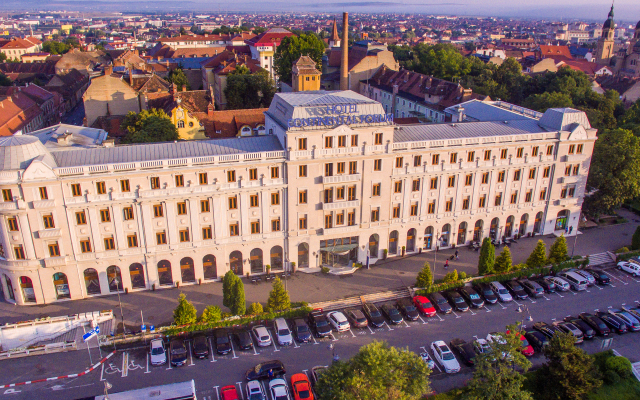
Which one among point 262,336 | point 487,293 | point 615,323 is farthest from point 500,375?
point 262,336

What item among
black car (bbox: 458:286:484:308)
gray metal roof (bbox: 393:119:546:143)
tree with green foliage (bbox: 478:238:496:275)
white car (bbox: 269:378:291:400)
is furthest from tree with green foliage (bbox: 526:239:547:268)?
white car (bbox: 269:378:291:400)

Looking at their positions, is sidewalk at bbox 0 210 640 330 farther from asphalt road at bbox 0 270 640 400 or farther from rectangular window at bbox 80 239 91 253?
asphalt road at bbox 0 270 640 400

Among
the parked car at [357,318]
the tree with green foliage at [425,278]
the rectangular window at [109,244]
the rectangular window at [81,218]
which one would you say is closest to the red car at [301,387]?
the parked car at [357,318]

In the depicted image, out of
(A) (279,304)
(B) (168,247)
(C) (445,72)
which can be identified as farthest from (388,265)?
(C) (445,72)

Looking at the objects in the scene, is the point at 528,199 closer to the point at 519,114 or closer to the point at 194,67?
the point at 519,114

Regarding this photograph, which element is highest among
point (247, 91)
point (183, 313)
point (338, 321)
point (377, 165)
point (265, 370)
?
point (247, 91)

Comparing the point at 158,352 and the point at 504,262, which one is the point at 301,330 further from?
the point at 504,262
